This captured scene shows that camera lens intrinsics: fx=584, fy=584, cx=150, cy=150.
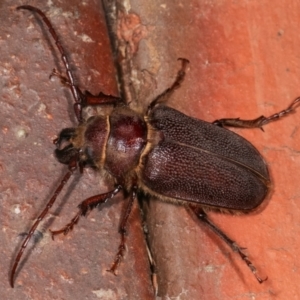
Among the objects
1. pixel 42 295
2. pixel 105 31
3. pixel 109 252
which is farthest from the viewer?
pixel 105 31

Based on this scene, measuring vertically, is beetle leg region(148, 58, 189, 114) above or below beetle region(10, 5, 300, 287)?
above

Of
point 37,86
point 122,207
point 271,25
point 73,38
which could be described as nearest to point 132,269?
point 122,207

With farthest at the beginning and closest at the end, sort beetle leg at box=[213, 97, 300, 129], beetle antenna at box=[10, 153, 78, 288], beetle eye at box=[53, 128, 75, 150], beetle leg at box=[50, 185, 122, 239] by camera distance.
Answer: beetle leg at box=[213, 97, 300, 129], beetle eye at box=[53, 128, 75, 150], beetle leg at box=[50, 185, 122, 239], beetle antenna at box=[10, 153, 78, 288]

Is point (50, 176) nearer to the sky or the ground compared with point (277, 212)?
nearer to the sky

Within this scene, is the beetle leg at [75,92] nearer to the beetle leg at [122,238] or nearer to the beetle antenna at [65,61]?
the beetle antenna at [65,61]

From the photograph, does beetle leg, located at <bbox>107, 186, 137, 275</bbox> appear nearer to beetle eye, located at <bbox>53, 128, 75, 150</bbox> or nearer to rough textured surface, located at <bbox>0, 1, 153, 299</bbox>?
rough textured surface, located at <bbox>0, 1, 153, 299</bbox>

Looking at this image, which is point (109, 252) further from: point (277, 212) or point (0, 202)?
Result: point (277, 212)

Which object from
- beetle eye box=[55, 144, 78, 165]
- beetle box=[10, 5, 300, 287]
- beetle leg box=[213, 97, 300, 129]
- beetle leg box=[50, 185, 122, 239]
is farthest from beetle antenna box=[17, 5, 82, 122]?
beetle leg box=[213, 97, 300, 129]

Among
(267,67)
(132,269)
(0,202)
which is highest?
(267,67)
